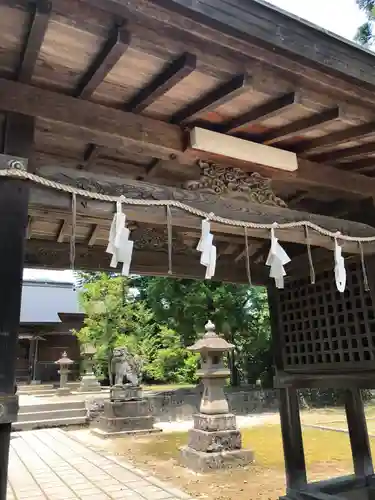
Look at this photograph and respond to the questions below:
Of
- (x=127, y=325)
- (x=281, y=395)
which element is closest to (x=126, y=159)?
(x=281, y=395)

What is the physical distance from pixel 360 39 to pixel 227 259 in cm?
1243

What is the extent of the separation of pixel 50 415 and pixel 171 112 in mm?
12522

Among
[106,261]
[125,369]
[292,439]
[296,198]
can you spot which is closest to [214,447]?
[292,439]

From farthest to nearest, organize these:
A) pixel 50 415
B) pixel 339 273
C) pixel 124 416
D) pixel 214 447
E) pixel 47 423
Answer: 1. pixel 50 415
2. pixel 47 423
3. pixel 124 416
4. pixel 214 447
5. pixel 339 273

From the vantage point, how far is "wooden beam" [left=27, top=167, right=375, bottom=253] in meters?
2.43

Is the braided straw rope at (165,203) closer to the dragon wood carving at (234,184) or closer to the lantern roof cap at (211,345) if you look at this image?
the dragon wood carving at (234,184)

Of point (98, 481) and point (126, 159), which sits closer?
point (126, 159)

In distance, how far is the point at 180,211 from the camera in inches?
109

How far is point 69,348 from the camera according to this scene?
2375cm

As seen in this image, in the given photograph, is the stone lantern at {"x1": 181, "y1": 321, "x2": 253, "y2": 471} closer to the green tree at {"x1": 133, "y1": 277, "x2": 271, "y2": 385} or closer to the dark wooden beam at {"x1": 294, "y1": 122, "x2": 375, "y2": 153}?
the green tree at {"x1": 133, "y1": 277, "x2": 271, "y2": 385}

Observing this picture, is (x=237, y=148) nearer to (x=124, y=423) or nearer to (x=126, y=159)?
(x=126, y=159)

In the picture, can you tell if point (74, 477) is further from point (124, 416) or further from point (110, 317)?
point (110, 317)

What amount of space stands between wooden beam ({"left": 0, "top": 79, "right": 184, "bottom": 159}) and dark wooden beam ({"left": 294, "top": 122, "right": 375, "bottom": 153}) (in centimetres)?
106

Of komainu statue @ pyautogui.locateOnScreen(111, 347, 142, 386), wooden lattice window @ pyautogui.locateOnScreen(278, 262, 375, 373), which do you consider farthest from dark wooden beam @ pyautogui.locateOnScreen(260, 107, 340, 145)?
komainu statue @ pyautogui.locateOnScreen(111, 347, 142, 386)
